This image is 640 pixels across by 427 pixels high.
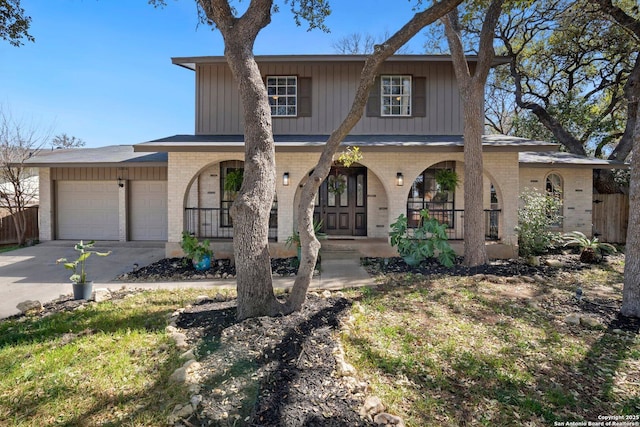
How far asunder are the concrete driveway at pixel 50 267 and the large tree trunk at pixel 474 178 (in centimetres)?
791

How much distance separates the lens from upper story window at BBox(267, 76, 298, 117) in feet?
35.1

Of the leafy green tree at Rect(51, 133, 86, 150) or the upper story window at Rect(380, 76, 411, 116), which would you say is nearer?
the upper story window at Rect(380, 76, 411, 116)

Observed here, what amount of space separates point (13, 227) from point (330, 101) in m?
12.1

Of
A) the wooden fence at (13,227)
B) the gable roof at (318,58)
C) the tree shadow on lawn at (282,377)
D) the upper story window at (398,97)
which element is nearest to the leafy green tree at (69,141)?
the wooden fence at (13,227)

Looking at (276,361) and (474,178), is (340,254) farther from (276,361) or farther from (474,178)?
(276,361)

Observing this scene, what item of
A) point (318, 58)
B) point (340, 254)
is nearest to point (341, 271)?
point (340, 254)

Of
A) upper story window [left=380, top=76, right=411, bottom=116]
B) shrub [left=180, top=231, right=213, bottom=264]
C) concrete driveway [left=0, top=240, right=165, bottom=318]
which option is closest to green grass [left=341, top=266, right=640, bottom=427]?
shrub [left=180, top=231, right=213, bottom=264]

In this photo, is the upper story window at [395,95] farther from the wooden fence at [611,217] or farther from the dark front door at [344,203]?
the wooden fence at [611,217]

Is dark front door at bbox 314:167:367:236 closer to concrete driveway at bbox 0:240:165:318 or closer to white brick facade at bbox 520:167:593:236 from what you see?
concrete driveway at bbox 0:240:165:318

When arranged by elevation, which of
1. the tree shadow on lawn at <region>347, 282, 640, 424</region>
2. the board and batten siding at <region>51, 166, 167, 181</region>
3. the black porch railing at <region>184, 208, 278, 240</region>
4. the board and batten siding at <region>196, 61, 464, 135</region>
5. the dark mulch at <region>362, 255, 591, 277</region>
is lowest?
the tree shadow on lawn at <region>347, 282, 640, 424</region>

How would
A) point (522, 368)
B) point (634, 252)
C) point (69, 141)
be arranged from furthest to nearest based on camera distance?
1. point (69, 141)
2. point (634, 252)
3. point (522, 368)

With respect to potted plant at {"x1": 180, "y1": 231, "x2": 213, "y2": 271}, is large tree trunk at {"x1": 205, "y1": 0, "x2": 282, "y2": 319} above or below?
above

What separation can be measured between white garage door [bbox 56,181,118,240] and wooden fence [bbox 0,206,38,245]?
1320 millimetres

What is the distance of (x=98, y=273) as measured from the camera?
311 inches
